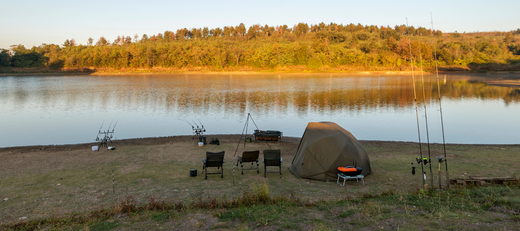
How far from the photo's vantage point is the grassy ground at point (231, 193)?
5.86 m

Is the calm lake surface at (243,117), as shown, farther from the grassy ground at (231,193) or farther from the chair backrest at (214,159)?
the chair backrest at (214,159)

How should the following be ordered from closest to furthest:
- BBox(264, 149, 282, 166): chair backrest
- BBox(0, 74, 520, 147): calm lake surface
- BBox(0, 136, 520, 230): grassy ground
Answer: BBox(0, 136, 520, 230): grassy ground
BBox(264, 149, 282, 166): chair backrest
BBox(0, 74, 520, 147): calm lake surface

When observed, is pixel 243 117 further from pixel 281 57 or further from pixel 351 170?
pixel 281 57

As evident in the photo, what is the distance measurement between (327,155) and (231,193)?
130 inches

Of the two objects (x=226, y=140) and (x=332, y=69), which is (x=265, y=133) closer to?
(x=226, y=140)

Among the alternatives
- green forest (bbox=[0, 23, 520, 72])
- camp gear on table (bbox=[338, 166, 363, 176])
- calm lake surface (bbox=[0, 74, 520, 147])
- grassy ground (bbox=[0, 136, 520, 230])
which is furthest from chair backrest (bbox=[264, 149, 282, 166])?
green forest (bbox=[0, 23, 520, 72])

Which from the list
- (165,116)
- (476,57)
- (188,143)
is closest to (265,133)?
(188,143)

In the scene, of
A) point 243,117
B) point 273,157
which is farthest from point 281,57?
point 273,157

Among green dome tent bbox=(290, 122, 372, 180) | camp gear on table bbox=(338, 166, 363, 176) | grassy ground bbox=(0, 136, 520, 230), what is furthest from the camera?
green dome tent bbox=(290, 122, 372, 180)

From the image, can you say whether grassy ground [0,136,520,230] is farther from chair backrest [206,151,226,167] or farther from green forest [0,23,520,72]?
green forest [0,23,520,72]

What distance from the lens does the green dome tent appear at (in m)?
9.52

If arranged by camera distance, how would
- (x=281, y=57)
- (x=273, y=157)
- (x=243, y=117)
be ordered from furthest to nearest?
(x=281, y=57) < (x=243, y=117) < (x=273, y=157)

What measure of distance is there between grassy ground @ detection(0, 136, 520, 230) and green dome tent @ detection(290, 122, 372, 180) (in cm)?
39

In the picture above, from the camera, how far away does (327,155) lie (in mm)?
9688
